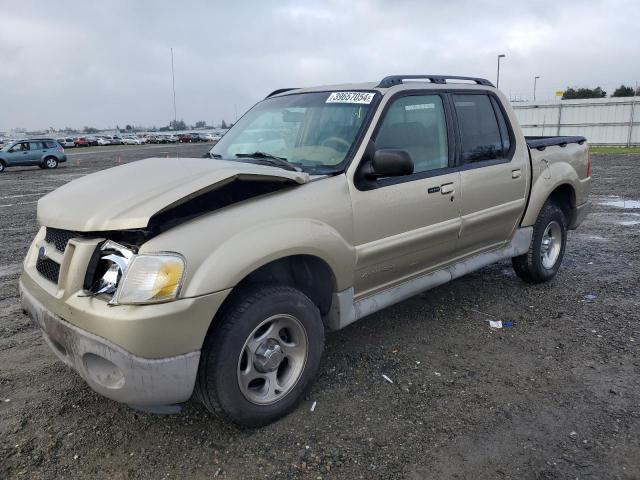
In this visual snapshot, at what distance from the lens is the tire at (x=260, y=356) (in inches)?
107

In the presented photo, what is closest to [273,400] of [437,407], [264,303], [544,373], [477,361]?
[264,303]

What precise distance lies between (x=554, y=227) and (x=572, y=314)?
1.11 meters

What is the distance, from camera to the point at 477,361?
3857 mm

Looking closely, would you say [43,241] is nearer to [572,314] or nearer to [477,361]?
[477,361]

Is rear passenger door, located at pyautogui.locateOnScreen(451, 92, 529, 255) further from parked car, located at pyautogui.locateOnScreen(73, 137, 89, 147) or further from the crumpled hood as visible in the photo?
parked car, located at pyautogui.locateOnScreen(73, 137, 89, 147)

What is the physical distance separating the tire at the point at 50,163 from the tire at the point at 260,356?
2673cm

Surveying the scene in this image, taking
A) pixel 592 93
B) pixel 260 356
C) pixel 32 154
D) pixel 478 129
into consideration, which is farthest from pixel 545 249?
pixel 592 93

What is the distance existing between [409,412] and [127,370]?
64.7 inches

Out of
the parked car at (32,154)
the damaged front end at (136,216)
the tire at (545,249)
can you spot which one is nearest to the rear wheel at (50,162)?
the parked car at (32,154)

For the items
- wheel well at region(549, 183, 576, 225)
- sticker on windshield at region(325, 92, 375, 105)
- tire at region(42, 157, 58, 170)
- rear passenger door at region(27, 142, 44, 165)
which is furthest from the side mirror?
tire at region(42, 157, 58, 170)

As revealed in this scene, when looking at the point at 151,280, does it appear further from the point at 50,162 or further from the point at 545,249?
the point at 50,162

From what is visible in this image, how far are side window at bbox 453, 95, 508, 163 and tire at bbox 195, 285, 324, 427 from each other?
206 centimetres

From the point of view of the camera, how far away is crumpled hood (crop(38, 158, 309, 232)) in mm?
2641

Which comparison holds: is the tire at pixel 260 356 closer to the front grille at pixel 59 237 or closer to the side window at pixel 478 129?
the front grille at pixel 59 237
